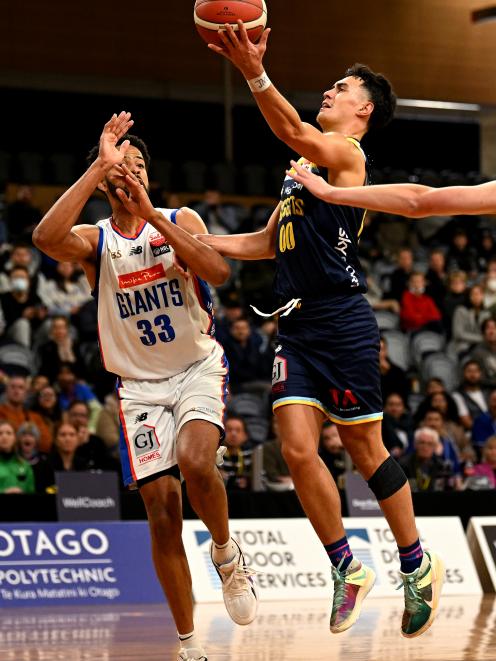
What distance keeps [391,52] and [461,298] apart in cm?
603

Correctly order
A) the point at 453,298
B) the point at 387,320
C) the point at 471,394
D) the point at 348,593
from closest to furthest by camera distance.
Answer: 1. the point at 348,593
2. the point at 471,394
3. the point at 387,320
4. the point at 453,298

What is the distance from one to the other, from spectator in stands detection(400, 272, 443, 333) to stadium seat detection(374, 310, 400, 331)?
3.2 inches

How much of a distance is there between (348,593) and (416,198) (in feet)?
6.45

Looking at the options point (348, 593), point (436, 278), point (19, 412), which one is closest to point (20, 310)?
point (19, 412)

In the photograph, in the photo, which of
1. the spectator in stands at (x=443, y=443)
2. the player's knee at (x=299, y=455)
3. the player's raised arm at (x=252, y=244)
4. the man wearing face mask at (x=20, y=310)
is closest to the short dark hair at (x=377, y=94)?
the player's raised arm at (x=252, y=244)

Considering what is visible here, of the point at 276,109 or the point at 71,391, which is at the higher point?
the point at 276,109

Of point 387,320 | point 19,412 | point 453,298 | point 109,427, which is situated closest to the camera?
point 19,412

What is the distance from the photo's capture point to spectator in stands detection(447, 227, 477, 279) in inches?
683

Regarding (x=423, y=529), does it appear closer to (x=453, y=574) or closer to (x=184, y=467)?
(x=453, y=574)

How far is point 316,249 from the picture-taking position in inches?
218

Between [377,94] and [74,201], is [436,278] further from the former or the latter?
[74,201]

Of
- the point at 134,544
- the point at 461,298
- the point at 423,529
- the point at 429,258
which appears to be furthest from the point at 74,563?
the point at 429,258

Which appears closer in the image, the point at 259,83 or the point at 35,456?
the point at 259,83

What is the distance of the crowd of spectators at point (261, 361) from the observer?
10.6m
